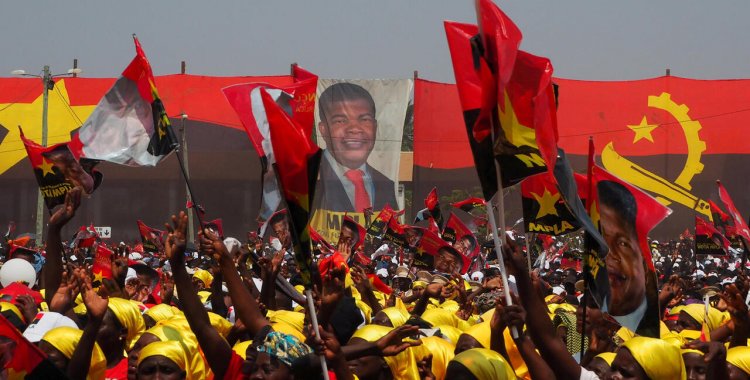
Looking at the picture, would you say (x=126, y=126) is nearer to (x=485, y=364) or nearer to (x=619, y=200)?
(x=619, y=200)

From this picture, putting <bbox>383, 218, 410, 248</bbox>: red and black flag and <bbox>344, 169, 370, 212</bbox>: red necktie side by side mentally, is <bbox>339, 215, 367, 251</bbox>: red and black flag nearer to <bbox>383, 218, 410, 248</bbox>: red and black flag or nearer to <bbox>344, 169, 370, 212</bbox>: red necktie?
<bbox>383, 218, 410, 248</bbox>: red and black flag

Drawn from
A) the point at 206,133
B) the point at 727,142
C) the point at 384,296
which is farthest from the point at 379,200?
the point at 384,296

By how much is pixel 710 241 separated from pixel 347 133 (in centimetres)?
2188

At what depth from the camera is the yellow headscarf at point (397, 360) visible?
550 centimetres

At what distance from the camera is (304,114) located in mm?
6883

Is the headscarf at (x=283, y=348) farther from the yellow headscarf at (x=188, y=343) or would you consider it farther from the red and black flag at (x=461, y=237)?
the red and black flag at (x=461, y=237)

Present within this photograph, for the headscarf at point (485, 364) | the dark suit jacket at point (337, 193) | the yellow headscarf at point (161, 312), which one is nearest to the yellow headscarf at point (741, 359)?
the headscarf at point (485, 364)

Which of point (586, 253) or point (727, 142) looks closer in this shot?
point (586, 253)

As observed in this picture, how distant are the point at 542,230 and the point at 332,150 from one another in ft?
96.0

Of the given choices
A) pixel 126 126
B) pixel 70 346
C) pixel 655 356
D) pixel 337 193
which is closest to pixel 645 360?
pixel 655 356

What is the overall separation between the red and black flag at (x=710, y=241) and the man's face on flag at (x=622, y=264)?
10.1 metres

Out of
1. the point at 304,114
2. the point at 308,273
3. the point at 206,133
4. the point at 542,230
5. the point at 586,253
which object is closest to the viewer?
the point at 308,273

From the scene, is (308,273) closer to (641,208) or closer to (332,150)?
(641,208)

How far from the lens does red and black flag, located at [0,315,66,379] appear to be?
11.5 ft
